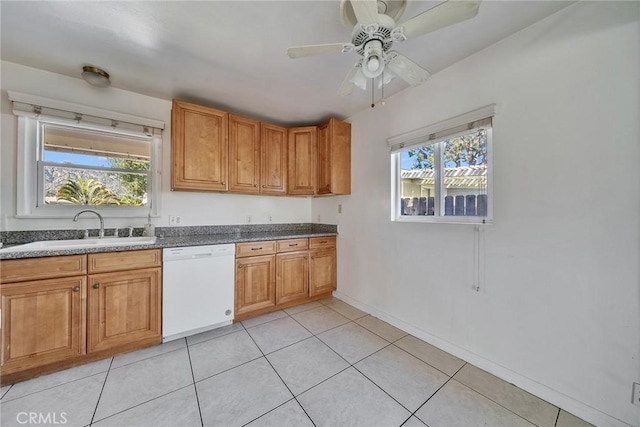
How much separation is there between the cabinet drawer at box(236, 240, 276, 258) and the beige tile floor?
0.83m

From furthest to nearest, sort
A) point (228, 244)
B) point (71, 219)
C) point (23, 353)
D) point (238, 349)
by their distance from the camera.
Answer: point (228, 244), point (71, 219), point (238, 349), point (23, 353)

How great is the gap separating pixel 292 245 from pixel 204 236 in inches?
39.6

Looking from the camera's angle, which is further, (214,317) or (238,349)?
(214,317)

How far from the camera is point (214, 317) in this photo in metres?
2.27

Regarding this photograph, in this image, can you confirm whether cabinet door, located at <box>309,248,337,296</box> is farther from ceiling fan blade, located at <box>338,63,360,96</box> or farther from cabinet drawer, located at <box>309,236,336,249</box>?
ceiling fan blade, located at <box>338,63,360,96</box>

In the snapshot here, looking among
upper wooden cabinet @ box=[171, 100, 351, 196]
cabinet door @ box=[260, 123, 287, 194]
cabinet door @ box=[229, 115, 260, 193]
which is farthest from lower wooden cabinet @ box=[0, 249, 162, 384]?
cabinet door @ box=[260, 123, 287, 194]

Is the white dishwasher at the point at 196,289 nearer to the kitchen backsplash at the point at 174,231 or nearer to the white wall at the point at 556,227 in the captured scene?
the kitchen backsplash at the point at 174,231

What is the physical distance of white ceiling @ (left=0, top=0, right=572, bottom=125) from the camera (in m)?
1.42

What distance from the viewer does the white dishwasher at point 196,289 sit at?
207cm

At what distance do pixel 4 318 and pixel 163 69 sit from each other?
7.02 feet

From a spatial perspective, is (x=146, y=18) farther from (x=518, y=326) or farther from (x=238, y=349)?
(x=518, y=326)

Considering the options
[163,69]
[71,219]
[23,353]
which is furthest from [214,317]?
[163,69]

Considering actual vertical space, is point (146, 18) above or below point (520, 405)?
above

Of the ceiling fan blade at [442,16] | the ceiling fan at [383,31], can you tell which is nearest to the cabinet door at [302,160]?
the ceiling fan at [383,31]
